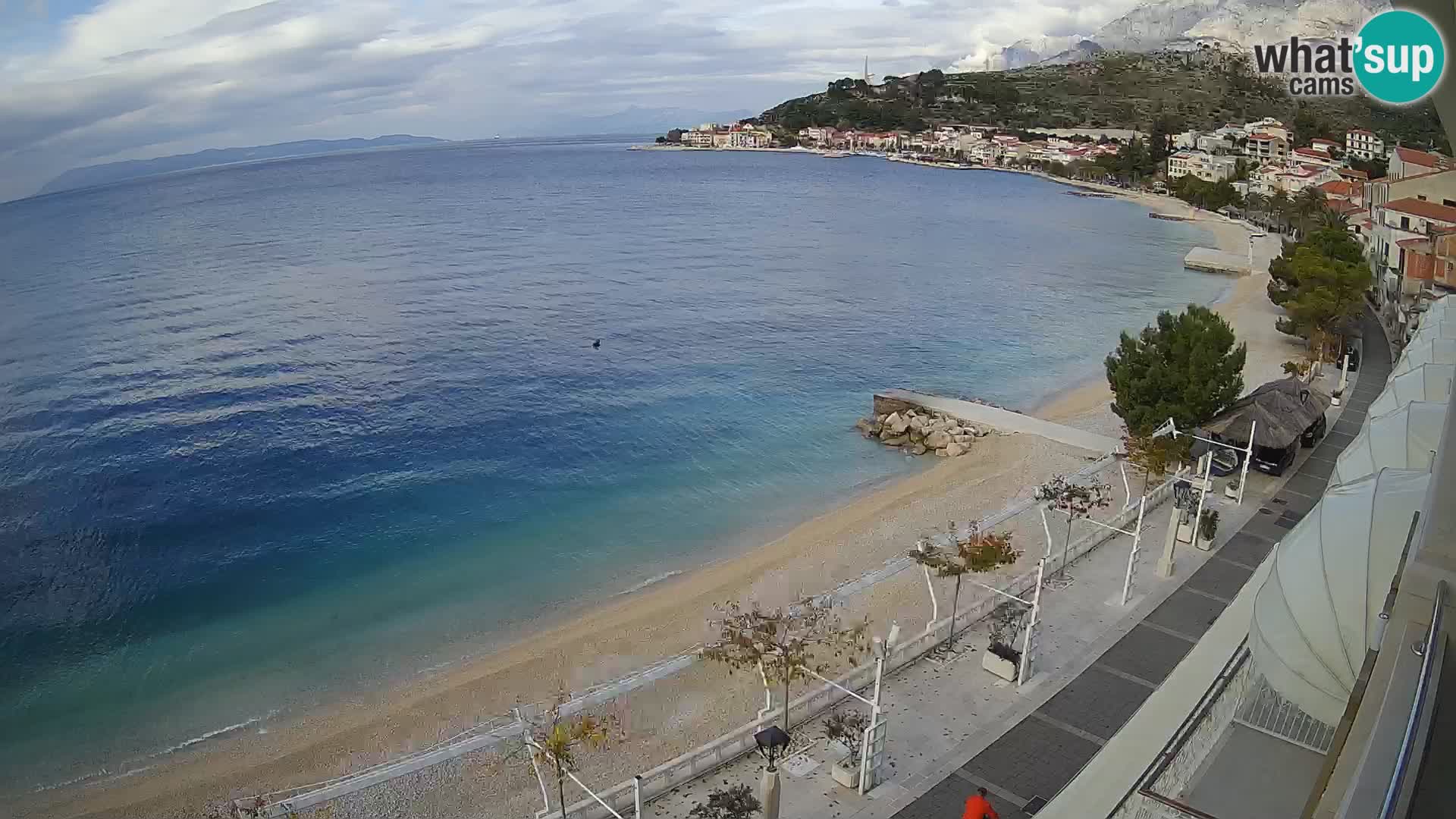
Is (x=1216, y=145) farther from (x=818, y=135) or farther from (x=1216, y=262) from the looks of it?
(x=818, y=135)

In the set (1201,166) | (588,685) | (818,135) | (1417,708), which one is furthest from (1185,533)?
(818,135)

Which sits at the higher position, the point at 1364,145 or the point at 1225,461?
the point at 1364,145

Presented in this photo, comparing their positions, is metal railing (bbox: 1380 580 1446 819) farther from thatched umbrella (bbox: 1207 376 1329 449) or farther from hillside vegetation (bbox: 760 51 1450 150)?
hillside vegetation (bbox: 760 51 1450 150)

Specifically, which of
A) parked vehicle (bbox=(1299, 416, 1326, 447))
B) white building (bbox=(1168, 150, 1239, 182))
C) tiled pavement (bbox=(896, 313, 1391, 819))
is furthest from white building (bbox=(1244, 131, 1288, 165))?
tiled pavement (bbox=(896, 313, 1391, 819))

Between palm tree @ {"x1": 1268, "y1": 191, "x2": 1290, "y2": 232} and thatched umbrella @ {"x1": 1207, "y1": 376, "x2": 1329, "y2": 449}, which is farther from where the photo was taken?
palm tree @ {"x1": 1268, "y1": 191, "x2": 1290, "y2": 232}

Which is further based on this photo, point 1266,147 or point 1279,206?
point 1266,147
